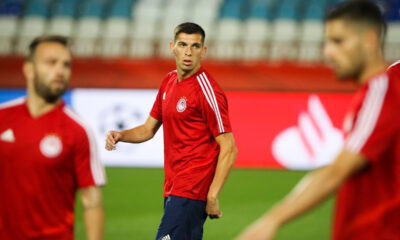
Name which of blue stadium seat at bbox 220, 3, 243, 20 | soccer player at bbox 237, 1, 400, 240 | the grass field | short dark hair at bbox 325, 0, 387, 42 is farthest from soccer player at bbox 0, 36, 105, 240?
blue stadium seat at bbox 220, 3, 243, 20

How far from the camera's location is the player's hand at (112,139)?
3.93m

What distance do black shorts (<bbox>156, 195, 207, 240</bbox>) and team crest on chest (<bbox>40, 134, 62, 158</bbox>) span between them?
1.40 m

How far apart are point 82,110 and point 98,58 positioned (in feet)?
5.04

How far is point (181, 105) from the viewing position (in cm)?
421

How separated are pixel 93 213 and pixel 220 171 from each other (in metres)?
1.37

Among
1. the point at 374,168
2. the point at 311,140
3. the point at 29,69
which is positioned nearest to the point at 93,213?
the point at 29,69

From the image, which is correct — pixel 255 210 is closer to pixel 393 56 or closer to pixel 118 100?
pixel 118 100

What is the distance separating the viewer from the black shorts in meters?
3.97

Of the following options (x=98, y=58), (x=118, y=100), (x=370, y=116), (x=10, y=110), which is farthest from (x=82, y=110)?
(x=370, y=116)

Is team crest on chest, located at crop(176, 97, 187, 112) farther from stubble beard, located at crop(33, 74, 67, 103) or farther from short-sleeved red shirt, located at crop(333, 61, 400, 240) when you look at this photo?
short-sleeved red shirt, located at crop(333, 61, 400, 240)

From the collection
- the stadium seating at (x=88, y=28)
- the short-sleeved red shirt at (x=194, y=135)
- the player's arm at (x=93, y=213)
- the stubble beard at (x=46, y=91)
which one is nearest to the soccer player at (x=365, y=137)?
the player's arm at (x=93, y=213)

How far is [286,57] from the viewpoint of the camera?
13383mm

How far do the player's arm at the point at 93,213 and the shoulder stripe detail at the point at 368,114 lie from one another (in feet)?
4.14

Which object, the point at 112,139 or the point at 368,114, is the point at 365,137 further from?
the point at 112,139
